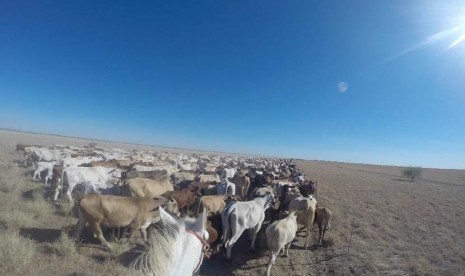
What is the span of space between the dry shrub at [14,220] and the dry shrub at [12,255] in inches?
73.0

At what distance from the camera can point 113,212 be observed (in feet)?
26.3

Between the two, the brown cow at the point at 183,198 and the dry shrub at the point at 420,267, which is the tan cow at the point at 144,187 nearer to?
the brown cow at the point at 183,198

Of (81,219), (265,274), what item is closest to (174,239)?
(265,274)

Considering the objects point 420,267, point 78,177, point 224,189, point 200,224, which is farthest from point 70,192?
point 420,267

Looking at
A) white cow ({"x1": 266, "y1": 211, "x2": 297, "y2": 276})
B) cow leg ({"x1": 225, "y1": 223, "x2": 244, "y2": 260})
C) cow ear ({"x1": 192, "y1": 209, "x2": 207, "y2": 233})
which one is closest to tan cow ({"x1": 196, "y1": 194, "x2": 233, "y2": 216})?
cow leg ({"x1": 225, "y1": 223, "x2": 244, "y2": 260})

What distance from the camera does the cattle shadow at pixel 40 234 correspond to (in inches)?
318

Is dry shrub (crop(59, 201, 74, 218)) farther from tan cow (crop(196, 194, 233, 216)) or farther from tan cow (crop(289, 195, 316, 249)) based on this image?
tan cow (crop(289, 195, 316, 249))

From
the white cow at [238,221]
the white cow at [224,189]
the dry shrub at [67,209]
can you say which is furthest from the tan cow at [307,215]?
the dry shrub at [67,209]

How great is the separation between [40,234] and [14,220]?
101 cm

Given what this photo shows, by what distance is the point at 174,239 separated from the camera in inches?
91.6

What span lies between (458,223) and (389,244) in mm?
8937

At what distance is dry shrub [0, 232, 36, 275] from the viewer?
20.5 ft

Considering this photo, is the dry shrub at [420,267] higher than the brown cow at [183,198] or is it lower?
lower

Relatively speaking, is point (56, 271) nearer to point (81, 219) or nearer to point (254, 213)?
point (81, 219)
